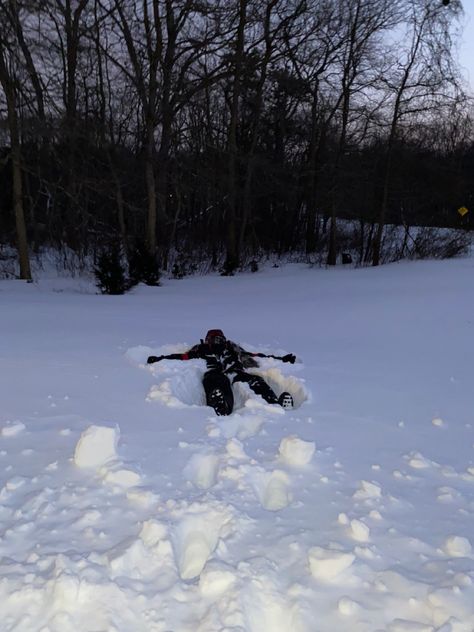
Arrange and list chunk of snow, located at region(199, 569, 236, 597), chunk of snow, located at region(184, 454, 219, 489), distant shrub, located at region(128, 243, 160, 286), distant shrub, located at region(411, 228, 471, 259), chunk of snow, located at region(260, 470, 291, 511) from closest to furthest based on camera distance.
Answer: chunk of snow, located at region(199, 569, 236, 597) < chunk of snow, located at region(260, 470, 291, 511) < chunk of snow, located at region(184, 454, 219, 489) < distant shrub, located at region(128, 243, 160, 286) < distant shrub, located at region(411, 228, 471, 259)

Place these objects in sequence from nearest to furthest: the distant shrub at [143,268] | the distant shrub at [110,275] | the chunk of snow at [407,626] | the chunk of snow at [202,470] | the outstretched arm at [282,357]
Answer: the chunk of snow at [407,626]
the chunk of snow at [202,470]
the outstretched arm at [282,357]
the distant shrub at [110,275]
the distant shrub at [143,268]

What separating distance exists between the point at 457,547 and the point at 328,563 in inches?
23.1

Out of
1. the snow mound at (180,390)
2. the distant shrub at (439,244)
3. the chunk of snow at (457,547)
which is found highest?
the distant shrub at (439,244)

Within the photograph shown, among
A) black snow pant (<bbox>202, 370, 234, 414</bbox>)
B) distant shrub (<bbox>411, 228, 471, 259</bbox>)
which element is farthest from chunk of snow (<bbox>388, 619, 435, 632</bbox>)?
distant shrub (<bbox>411, 228, 471, 259</bbox>)

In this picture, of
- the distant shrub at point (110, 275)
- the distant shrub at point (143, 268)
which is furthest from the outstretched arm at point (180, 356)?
the distant shrub at point (143, 268)

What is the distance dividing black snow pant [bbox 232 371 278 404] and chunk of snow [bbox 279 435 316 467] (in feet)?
3.04

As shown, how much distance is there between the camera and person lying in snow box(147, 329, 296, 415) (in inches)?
148

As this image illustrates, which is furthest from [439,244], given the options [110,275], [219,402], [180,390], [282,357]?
[219,402]

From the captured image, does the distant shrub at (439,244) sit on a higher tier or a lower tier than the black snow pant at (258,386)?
higher

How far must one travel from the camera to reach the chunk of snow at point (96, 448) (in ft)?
8.43

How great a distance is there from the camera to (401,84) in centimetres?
1374

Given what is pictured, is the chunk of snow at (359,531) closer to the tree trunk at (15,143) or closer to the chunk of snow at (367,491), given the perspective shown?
the chunk of snow at (367,491)

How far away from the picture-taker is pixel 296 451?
271 cm

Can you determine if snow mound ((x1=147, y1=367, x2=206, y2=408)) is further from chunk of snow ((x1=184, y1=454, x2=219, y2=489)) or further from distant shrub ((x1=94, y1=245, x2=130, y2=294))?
distant shrub ((x1=94, y1=245, x2=130, y2=294))
